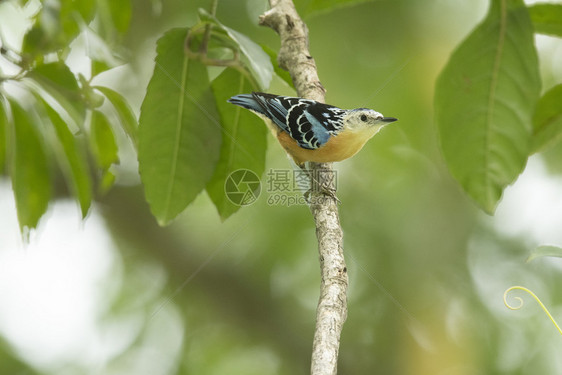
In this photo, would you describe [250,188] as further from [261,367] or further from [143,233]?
[261,367]

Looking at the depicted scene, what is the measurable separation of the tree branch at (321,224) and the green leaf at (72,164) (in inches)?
39.8

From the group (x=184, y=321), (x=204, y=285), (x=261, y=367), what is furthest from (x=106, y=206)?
(x=261, y=367)

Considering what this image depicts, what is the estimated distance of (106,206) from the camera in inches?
188

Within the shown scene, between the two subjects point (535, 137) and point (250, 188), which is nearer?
point (535, 137)

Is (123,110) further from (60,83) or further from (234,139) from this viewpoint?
(234,139)

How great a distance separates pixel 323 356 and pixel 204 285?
343cm

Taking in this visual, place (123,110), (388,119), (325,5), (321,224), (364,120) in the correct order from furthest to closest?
(364,120)
(388,119)
(123,110)
(325,5)
(321,224)

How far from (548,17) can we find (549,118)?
1.32ft

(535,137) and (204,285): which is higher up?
(535,137)

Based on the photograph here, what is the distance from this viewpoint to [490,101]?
2291 millimetres

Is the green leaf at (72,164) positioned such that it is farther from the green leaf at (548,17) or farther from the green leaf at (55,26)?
the green leaf at (548,17)

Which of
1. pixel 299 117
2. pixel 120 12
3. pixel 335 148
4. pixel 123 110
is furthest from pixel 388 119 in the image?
pixel 120 12

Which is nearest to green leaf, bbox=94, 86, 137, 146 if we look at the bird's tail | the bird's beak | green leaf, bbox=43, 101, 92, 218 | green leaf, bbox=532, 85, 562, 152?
green leaf, bbox=43, 101, 92, 218

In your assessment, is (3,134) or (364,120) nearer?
(3,134)
